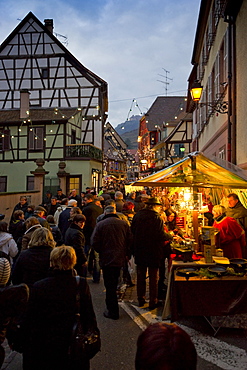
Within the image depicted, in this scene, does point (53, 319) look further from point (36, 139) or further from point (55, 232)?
point (36, 139)

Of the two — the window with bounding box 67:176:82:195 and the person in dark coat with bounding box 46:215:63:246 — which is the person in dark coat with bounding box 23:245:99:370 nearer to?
the person in dark coat with bounding box 46:215:63:246

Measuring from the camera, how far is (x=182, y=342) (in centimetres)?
174

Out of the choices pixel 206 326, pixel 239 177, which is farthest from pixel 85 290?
pixel 239 177

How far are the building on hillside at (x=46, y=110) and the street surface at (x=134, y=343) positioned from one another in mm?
21431

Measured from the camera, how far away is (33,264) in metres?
4.17

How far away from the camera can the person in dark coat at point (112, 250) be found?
593cm

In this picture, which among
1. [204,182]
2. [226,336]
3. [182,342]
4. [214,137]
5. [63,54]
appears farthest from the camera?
[63,54]

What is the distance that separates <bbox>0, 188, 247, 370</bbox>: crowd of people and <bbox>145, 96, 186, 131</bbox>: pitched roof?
152 feet

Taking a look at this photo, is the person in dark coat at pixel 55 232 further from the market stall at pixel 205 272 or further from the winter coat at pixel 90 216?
the market stall at pixel 205 272

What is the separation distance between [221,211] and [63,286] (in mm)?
5243

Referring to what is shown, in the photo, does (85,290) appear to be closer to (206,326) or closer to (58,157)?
(206,326)

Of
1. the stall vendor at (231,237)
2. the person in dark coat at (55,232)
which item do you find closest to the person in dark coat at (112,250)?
the stall vendor at (231,237)

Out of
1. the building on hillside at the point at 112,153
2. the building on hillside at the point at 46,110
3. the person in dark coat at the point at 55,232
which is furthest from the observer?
the building on hillside at the point at 112,153

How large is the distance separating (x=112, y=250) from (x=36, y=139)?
23.2 m
